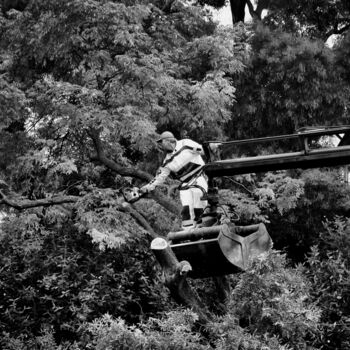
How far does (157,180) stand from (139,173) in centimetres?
587

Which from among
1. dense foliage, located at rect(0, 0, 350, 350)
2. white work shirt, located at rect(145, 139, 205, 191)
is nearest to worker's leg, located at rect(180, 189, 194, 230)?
white work shirt, located at rect(145, 139, 205, 191)

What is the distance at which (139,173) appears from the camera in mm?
14008

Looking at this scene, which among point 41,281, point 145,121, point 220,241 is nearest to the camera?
point 220,241

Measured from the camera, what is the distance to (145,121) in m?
12.8

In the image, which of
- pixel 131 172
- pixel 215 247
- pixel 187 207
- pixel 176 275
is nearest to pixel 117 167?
pixel 131 172

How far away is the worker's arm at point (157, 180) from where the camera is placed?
799cm

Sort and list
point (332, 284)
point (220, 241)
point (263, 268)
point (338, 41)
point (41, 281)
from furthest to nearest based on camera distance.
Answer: point (338, 41) → point (41, 281) → point (332, 284) → point (263, 268) → point (220, 241)

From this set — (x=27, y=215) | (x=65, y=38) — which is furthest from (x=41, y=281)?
(x=65, y=38)

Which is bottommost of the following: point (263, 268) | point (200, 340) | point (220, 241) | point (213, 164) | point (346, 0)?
point (200, 340)

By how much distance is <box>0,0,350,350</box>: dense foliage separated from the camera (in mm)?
9562

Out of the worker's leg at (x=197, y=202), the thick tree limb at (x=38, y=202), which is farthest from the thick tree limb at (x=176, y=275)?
the thick tree limb at (x=38, y=202)

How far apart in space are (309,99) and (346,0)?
10.3ft

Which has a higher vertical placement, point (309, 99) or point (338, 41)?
point (338, 41)

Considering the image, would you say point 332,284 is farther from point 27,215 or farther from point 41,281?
point 27,215
